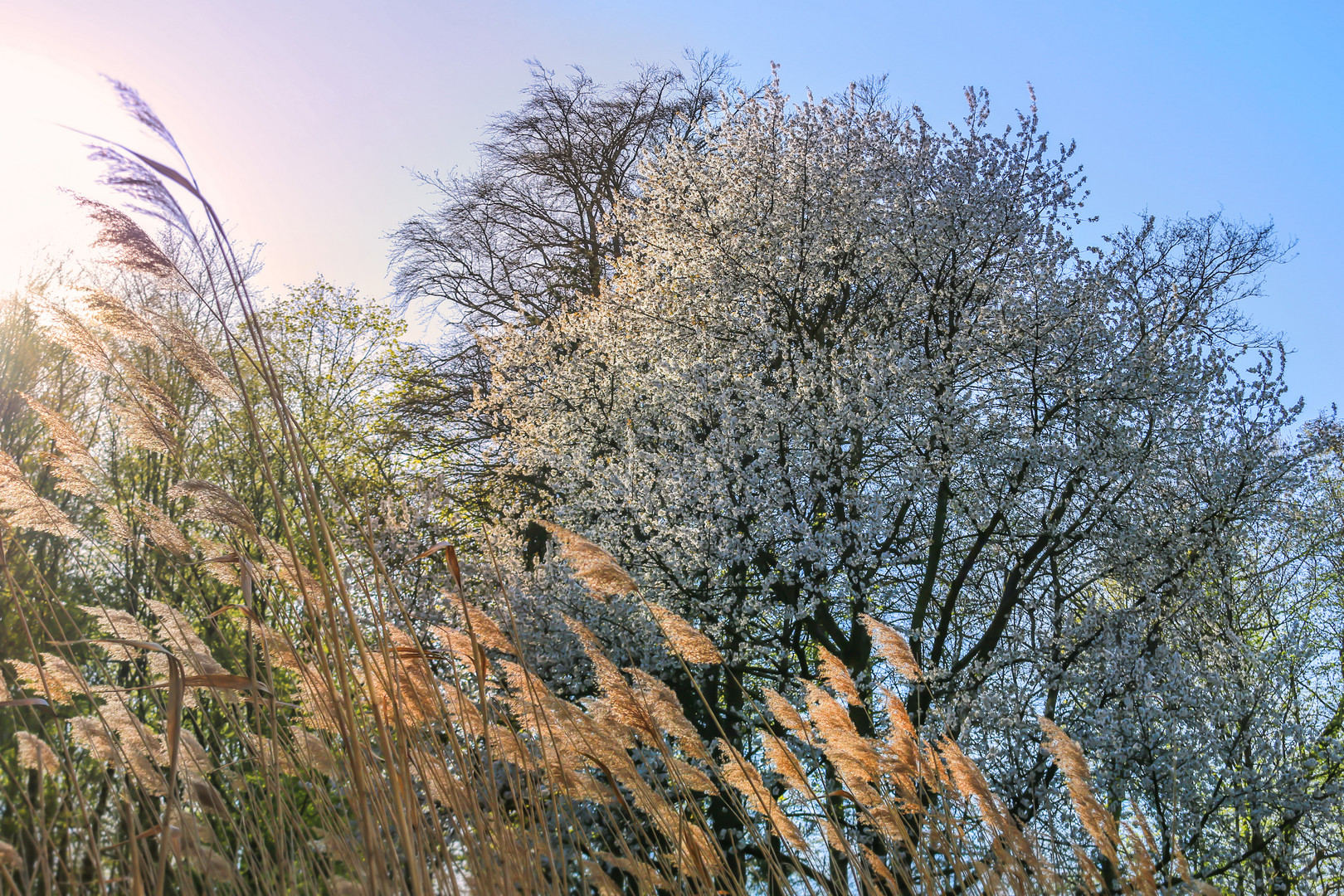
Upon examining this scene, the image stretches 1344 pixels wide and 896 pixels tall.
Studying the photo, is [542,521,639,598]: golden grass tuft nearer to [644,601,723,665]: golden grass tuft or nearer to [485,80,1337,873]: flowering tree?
[644,601,723,665]: golden grass tuft

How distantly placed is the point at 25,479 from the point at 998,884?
3.33 metres

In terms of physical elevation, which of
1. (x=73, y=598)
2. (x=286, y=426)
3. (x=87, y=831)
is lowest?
(x=73, y=598)

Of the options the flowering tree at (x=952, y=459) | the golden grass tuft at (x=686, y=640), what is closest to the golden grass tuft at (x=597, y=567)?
the golden grass tuft at (x=686, y=640)

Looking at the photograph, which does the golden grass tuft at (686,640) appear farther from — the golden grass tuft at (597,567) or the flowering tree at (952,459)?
the flowering tree at (952,459)

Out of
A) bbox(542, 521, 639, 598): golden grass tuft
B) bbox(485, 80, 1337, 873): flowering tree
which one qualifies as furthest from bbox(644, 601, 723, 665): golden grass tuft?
bbox(485, 80, 1337, 873): flowering tree

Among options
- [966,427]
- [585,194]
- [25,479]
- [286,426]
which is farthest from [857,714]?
[585,194]

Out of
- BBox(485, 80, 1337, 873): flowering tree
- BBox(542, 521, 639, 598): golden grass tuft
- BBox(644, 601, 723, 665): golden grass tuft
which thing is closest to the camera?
BBox(542, 521, 639, 598): golden grass tuft

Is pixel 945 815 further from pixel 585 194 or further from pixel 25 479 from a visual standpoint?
pixel 585 194

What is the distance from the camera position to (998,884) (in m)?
2.80

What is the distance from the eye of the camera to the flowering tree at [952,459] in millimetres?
8844

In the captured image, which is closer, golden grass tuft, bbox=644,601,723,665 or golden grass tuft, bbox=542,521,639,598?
golden grass tuft, bbox=542,521,639,598

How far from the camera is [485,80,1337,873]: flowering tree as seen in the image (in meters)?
8.84

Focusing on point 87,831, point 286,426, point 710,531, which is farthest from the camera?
point 710,531

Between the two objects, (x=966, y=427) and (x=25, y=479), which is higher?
(x=966, y=427)
